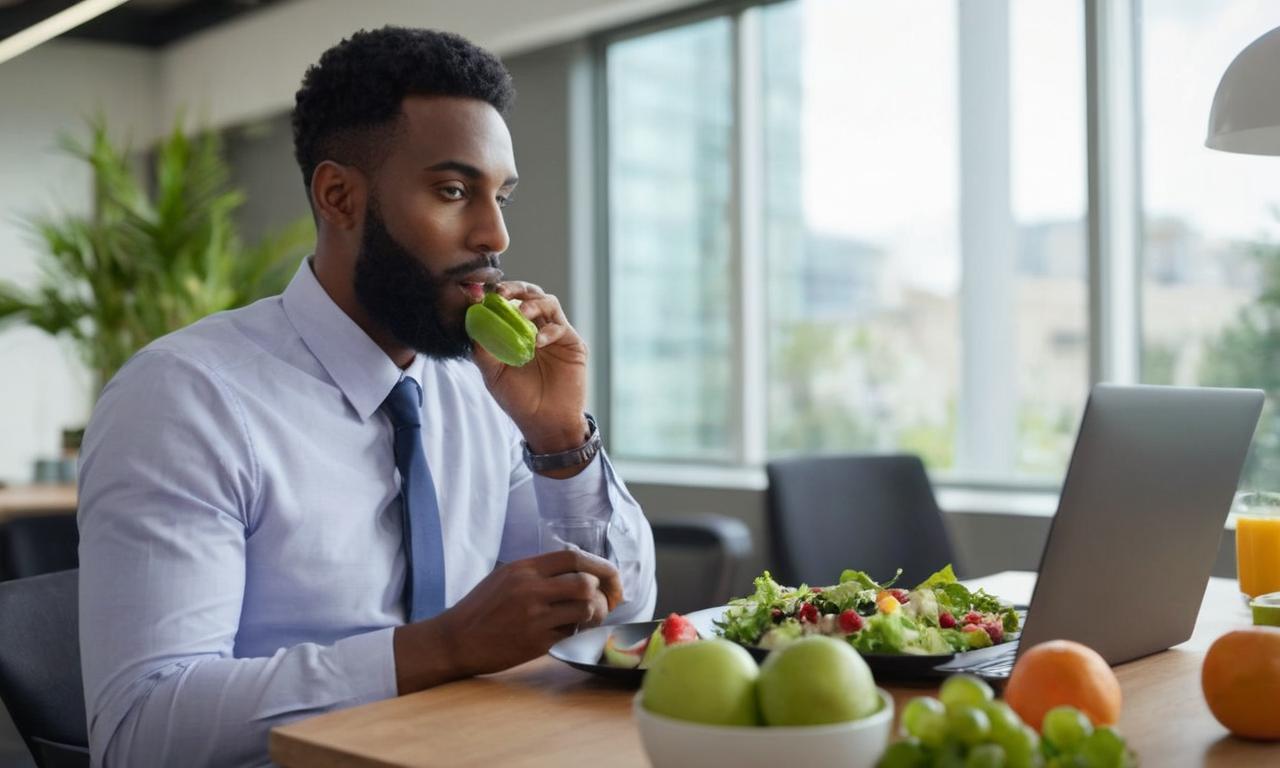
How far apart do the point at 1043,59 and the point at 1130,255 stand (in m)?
0.67

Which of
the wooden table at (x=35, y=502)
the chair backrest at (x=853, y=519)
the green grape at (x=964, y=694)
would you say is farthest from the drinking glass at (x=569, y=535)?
the wooden table at (x=35, y=502)

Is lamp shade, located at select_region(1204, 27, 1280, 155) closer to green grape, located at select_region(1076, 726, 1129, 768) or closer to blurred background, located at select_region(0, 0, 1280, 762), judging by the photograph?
green grape, located at select_region(1076, 726, 1129, 768)

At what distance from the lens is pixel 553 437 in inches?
69.7

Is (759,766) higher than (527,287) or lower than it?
lower

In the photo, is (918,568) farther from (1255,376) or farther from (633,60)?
(633,60)

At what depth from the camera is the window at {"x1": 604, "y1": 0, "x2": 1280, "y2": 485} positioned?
11.4 ft

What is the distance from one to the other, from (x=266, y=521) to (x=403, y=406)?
9.9 inches

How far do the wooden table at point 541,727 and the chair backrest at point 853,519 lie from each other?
1247mm

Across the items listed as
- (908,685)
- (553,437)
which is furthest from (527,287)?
(908,685)

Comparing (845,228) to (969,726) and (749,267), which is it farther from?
(969,726)

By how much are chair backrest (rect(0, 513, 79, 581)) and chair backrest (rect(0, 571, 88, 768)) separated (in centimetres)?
66

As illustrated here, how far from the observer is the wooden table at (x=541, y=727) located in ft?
3.48

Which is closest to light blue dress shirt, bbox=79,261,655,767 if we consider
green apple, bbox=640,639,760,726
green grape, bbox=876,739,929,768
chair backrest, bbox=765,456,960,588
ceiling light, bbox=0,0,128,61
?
green apple, bbox=640,639,760,726

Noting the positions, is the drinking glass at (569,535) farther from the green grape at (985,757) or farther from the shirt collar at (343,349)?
the green grape at (985,757)
